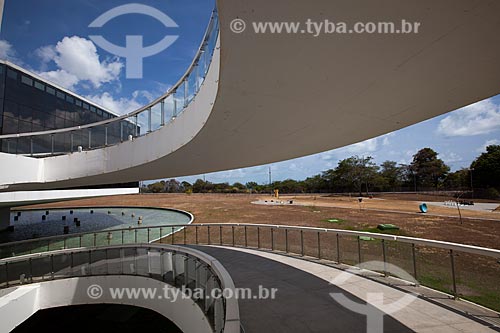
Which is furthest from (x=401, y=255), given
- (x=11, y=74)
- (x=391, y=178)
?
(x=391, y=178)

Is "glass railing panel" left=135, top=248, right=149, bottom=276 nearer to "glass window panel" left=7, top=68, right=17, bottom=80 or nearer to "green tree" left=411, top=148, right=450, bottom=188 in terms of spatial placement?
"glass window panel" left=7, top=68, right=17, bottom=80

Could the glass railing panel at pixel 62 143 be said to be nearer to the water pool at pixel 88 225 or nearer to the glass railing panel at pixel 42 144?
the glass railing panel at pixel 42 144

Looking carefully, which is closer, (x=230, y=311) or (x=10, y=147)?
(x=230, y=311)

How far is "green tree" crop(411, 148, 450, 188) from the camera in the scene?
6120 centimetres

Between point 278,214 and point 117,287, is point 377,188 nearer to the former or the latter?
point 278,214

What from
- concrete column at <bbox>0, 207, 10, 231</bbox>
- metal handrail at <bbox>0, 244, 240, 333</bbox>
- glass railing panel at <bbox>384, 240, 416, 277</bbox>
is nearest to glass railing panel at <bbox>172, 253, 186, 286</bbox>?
metal handrail at <bbox>0, 244, 240, 333</bbox>

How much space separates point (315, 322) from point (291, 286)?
158cm

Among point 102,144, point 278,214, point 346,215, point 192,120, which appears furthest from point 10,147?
point 346,215

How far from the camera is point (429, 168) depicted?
62219mm

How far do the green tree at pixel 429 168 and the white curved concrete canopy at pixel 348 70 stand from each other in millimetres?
69879

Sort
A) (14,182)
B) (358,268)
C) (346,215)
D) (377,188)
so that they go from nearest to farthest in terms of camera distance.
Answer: (358,268)
(14,182)
(346,215)
(377,188)

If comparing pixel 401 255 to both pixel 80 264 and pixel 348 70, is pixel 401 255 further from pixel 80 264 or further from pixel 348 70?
pixel 80 264

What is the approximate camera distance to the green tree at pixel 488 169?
43844 mm

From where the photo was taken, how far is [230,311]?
2.69 meters
